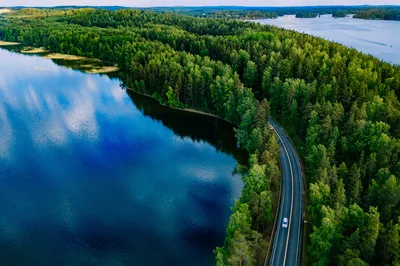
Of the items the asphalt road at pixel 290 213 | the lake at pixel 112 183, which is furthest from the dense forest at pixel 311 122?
the lake at pixel 112 183

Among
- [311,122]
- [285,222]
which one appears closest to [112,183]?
[285,222]

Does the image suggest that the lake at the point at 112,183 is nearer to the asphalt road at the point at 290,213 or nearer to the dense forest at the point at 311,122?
the dense forest at the point at 311,122

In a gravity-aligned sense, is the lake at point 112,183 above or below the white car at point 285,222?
below

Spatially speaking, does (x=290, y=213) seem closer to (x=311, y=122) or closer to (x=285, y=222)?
(x=285, y=222)

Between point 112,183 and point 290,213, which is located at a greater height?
point 290,213

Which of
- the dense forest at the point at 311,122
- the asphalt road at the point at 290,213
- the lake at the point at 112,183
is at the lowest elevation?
the lake at the point at 112,183

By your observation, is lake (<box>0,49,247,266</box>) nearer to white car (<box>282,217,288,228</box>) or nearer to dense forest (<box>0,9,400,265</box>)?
dense forest (<box>0,9,400,265</box>)
